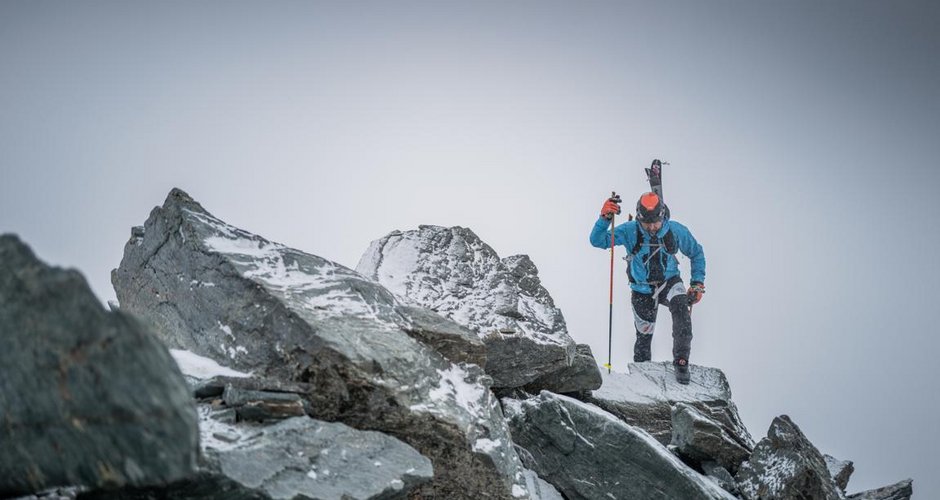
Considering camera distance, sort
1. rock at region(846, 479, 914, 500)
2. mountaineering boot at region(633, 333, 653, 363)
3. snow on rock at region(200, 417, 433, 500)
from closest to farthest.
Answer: snow on rock at region(200, 417, 433, 500), rock at region(846, 479, 914, 500), mountaineering boot at region(633, 333, 653, 363)

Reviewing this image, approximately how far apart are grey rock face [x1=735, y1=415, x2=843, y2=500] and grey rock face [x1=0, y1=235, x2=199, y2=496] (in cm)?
726

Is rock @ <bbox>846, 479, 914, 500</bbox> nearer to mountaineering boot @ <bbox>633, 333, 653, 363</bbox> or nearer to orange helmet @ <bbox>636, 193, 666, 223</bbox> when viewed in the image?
mountaineering boot @ <bbox>633, 333, 653, 363</bbox>

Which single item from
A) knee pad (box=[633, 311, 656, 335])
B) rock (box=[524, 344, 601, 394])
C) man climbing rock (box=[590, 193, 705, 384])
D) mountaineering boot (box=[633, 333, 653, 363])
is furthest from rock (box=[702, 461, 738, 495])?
mountaineering boot (box=[633, 333, 653, 363])

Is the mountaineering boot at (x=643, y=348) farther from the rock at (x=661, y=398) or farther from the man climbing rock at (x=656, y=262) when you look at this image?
the rock at (x=661, y=398)

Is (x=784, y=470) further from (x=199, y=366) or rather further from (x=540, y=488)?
(x=199, y=366)

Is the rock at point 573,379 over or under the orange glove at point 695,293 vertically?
under

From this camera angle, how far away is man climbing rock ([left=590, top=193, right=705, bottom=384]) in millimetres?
12109

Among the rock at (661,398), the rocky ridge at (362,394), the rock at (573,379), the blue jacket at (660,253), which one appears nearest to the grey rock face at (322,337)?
the rocky ridge at (362,394)

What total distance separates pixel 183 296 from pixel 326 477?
3.06 m

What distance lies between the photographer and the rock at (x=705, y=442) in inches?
311

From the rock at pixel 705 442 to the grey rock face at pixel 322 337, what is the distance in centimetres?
348

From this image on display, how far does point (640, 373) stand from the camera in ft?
38.2

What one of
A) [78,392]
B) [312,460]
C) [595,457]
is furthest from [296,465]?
[595,457]

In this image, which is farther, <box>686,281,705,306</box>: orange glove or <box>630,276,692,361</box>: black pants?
<box>686,281,705,306</box>: orange glove
